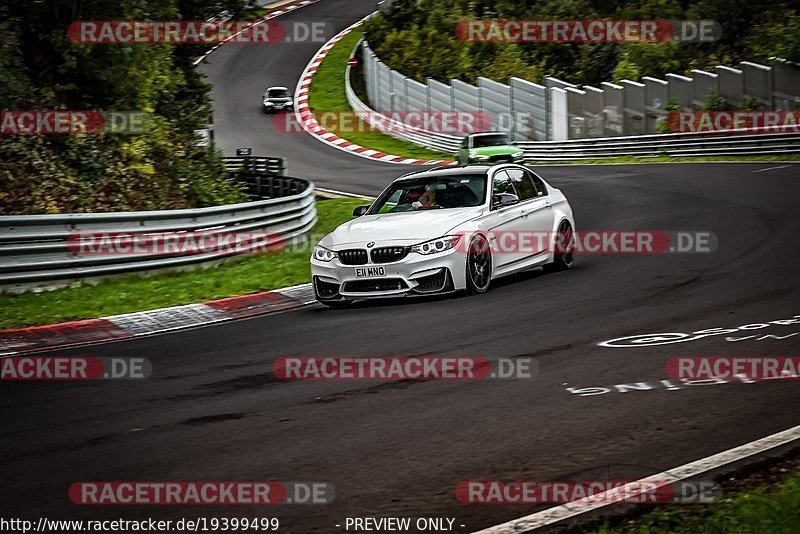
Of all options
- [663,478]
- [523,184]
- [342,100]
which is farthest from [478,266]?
[342,100]

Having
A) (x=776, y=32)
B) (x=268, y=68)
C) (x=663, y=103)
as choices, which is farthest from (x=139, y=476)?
(x=268, y=68)

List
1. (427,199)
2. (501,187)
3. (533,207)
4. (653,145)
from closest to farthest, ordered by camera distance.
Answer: (427,199), (501,187), (533,207), (653,145)

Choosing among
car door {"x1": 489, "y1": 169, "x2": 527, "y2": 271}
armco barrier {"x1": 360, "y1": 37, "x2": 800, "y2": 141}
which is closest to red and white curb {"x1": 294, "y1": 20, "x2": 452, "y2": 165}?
armco barrier {"x1": 360, "y1": 37, "x2": 800, "y2": 141}

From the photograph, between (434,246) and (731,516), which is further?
(434,246)

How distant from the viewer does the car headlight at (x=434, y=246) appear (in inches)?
456

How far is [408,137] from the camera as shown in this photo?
49062mm

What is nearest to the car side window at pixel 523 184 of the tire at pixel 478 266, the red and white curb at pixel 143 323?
the tire at pixel 478 266

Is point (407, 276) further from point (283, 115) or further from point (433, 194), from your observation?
point (283, 115)

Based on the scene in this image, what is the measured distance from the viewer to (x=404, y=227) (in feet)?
39.0

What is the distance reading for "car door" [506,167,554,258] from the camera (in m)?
13.1

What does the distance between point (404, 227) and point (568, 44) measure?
43.5 metres

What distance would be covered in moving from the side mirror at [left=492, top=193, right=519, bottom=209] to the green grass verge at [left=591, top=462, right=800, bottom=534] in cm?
785

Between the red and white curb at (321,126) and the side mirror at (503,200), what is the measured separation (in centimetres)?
2689

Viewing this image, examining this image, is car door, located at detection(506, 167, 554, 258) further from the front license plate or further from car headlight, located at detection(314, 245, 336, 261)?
car headlight, located at detection(314, 245, 336, 261)
